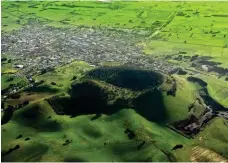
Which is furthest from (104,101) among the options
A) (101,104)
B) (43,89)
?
(43,89)

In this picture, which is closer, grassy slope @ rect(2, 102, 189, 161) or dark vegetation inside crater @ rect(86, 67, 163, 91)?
grassy slope @ rect(2, 102, 189, 161)

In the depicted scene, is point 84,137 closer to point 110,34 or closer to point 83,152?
point 83,152

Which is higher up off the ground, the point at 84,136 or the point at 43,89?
the point at 43,89

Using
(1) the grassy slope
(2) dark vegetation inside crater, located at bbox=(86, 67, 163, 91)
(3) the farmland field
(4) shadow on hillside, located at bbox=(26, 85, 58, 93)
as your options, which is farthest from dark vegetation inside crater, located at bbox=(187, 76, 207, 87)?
(4) shadow on hillside, located at bbox=(26, 85, 58, 93)

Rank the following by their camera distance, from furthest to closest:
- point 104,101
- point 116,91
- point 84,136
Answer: point 116,91 → point 104,101 → point 84,136

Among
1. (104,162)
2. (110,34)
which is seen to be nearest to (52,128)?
(104,162)

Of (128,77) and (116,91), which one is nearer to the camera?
(116,91)

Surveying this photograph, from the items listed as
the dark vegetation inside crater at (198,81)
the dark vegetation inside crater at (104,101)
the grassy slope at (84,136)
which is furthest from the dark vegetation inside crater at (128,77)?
the dark vegetation inside crater at (198,81)

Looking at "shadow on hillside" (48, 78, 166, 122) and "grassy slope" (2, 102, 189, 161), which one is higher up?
"shadow on hillside" (48, 78, 166, 122)

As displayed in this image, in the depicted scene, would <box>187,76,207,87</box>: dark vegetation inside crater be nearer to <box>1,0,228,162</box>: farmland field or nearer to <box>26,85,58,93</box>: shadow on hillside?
<box>1,0,228,162</box>: farmland field

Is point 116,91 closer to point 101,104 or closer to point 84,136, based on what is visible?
point 101,104
